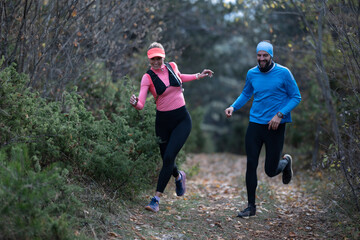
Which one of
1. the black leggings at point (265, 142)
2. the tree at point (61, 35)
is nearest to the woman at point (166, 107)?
the black leggings at point (265, 142)

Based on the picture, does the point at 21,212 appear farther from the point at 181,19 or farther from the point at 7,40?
the point at 181,19

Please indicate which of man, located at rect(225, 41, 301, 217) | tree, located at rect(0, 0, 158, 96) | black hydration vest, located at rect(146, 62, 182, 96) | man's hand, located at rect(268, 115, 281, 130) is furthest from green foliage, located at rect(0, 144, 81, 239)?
→ tree, located at rect(0, 0, 158, 96)

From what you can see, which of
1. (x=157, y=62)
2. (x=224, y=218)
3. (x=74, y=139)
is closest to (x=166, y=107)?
(x=157, y=62)

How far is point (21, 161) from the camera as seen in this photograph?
4.45 m

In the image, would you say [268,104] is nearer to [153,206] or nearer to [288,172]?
[288,172]

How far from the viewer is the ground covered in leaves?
5.49 m

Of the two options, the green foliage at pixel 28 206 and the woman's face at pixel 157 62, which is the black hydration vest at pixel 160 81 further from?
the green foliage at pixel 28 206

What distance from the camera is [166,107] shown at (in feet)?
19.4

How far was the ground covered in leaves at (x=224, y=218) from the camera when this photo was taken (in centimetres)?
549

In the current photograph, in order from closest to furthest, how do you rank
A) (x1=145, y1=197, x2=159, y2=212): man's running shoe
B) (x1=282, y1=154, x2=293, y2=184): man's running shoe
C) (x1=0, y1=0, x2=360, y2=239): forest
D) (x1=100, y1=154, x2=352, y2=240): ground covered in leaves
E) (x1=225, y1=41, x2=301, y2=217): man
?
(x1=0, y1=0, x2=360, y2=239): forest
(x1=100, y1=154, x2=352, y2=240): ground covered in leaves
(x1=225, y1=41, x2=301, y2=217): man
(x1=145, y1=197, x2=159, y2=212): man's running shoe
(x1=282, y1=154, x2=293, y2=184): man's running shoe

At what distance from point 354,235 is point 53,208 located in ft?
11.6

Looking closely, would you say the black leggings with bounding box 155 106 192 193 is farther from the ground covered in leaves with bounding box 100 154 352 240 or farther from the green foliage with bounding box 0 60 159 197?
the ground covered in leaves with bounding box 100 154 352 240

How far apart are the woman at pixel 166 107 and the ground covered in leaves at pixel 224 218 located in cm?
40

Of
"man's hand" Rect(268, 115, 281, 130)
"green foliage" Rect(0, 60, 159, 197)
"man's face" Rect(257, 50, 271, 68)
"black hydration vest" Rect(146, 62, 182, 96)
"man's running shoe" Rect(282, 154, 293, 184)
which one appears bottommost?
"man's running shoe" Rect(282, 154, 293, 184)
